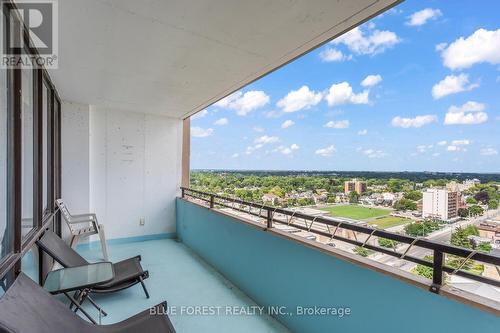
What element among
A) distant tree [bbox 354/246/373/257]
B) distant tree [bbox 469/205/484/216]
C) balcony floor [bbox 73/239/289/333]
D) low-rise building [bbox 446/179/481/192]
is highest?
low-rise building [bbox 446/179/481/192]

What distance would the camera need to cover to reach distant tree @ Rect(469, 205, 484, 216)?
1136mm

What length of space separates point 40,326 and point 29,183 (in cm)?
116

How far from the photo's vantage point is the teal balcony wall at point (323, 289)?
4.05ft

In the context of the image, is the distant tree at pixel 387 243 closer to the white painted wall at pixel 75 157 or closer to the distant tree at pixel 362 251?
the distant tree at pixel 362 251

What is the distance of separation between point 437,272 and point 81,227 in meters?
4.29

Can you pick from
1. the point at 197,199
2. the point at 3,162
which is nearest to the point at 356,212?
the point at 3,162

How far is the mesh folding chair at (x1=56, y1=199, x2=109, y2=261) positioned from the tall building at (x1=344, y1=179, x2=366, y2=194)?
10.8 ft

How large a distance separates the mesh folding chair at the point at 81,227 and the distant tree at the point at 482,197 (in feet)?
12.9

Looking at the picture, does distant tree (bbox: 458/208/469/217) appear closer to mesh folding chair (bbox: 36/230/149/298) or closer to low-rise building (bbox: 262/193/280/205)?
low-rise building (bbox: 262/193/280/205)

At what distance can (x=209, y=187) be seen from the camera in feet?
13.0

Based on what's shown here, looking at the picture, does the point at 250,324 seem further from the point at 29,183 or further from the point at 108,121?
the point at 108,121

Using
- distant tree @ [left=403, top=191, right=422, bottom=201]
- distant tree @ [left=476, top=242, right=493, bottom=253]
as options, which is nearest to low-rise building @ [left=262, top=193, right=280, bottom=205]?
distant tree @ [left=403, top=191, right=422, bottom=201]

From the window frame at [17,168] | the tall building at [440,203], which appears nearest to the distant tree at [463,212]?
the tall building at [440,203]

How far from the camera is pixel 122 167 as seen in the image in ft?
14.3
